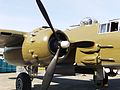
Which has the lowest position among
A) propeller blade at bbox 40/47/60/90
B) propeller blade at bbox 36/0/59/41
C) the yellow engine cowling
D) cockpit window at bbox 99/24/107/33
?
propeller blade at bbox 40/47/60/90

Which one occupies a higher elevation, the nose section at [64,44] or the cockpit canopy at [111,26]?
the cockpit canopy at [111,26]

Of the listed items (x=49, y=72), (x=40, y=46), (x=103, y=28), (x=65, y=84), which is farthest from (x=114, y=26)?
(x=65, y=84)

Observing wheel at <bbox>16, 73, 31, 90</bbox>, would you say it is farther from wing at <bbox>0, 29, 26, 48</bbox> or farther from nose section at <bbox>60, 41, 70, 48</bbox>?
nose section at <bbox>60, 41, 70, 48</bbox>

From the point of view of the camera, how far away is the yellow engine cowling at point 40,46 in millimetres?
11352

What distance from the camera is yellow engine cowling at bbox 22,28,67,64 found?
11.4m

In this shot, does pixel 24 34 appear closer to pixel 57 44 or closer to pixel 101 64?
pixel 57 44

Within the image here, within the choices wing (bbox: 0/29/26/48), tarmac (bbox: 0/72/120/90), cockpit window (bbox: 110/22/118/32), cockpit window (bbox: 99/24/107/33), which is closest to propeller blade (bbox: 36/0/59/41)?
wing (bbox: 0/29/26/48)

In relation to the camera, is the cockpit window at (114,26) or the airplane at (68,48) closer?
the airplane at (68,48)

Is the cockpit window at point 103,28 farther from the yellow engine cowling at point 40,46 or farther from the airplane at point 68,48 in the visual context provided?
the yellow engine cowling at point 40,46

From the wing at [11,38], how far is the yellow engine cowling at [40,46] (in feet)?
2.65

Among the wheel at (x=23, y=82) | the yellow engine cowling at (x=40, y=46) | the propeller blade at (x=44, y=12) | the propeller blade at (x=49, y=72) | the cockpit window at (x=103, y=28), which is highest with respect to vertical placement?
the propeller blade at (x=44, y=12)

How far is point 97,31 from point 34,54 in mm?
3216

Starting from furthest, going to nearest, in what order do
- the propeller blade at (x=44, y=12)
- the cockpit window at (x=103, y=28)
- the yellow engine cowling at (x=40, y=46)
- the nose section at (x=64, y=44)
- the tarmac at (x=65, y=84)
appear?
the tarmac at (x=65, y=84) < the cockpit window at (x=103, y=28) < the yellow engine cowling at (x=40, y=46) < the propeller blade at (x=44, y=12) < the nose section at (x=64, y=44)

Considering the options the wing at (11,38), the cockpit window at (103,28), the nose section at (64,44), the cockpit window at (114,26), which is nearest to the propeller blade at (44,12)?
the nose section at (64,44)
